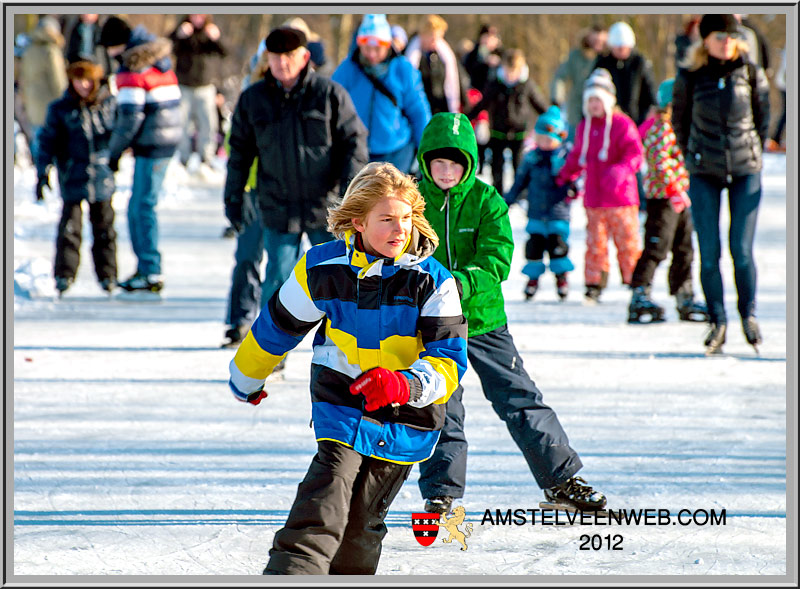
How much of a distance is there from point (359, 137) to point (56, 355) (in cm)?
228

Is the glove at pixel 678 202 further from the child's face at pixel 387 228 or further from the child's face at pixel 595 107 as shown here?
the child's face at pixel 387 228

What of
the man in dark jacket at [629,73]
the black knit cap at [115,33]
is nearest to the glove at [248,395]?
the black knit cap at [115,33]

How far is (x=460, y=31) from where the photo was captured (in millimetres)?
31469

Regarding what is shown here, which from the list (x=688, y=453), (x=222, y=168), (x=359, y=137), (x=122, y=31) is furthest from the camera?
(x=222, y=168)

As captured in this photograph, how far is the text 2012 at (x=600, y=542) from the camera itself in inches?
156

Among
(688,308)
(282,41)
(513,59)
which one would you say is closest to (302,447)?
(282,41)

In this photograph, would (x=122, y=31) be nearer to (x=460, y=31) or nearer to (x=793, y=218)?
(x=793, y=218)

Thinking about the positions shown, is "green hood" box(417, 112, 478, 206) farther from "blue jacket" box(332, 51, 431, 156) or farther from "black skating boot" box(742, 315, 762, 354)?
"blue jacket" box(332, 51, 431, 156)

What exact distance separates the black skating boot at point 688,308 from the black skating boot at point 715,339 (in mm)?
1106

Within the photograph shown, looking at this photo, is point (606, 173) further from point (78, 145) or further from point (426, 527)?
point (426, 527)

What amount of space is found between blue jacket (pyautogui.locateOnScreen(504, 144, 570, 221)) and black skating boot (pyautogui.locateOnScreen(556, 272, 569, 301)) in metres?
0.42

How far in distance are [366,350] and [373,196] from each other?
1.41ft

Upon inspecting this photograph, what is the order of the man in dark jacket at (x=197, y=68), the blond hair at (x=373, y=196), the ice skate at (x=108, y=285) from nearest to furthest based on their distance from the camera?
the blond hair at (x=373, y=196) < the ice skate at (x=108, y=285) < the man in dark jacket at (x=197, y=68)

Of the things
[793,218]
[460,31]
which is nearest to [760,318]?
[793,218]
